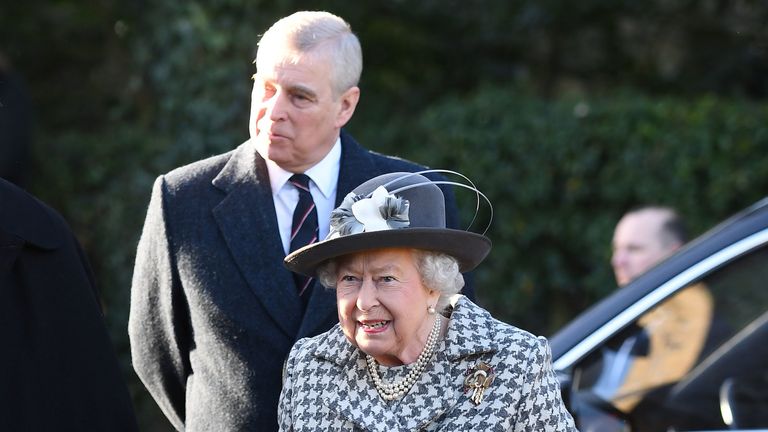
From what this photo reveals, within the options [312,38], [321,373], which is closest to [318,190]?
[312,38]

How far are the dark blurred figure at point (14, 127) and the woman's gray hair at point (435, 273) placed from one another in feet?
13.6

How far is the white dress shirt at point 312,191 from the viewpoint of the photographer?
3576mm

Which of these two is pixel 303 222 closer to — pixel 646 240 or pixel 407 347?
pixel 407 347

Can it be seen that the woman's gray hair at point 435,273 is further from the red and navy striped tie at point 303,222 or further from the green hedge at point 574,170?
the green hedge at point 574,170

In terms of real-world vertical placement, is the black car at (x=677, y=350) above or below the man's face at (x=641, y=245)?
below

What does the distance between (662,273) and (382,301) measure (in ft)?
3.96

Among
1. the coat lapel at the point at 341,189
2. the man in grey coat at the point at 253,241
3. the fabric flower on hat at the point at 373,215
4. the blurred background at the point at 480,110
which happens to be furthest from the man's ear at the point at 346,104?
the blurred background at the point at 480,110

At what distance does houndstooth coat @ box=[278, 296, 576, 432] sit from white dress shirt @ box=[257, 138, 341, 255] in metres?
0.50

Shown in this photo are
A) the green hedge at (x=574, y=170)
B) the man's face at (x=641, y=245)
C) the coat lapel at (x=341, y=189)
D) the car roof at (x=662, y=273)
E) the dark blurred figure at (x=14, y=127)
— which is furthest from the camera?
the dark blurred figure at (x=14, y=127)

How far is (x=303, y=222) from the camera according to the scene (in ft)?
11.6

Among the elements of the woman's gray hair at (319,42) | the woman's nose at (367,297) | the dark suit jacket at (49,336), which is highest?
the woman's gray hair at (319,42)

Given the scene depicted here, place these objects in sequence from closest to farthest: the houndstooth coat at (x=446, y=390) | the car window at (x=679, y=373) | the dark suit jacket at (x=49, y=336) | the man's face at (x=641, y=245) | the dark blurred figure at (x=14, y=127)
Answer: the houndstooth coat at (x=446, y=390) < the dark suit jacket at (x=49, y=336) < the car window at (x=679, y=373) < the man's face at (x=641, y=245) < the dark blurred figure at (x=14, y=127)

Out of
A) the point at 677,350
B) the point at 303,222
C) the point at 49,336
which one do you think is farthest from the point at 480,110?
the point at 49,336

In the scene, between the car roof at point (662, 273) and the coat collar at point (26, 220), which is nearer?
the coat collar at point (26, 220)
